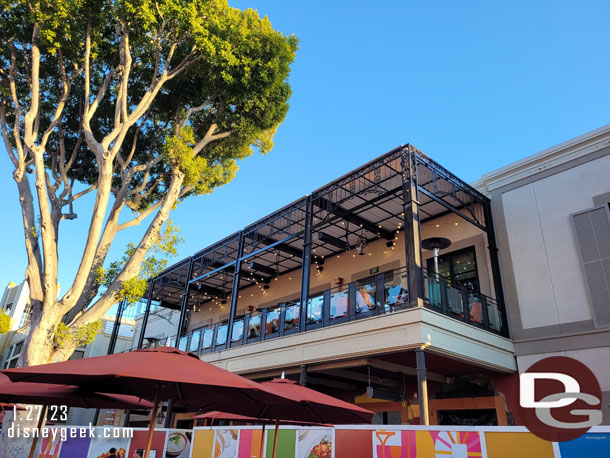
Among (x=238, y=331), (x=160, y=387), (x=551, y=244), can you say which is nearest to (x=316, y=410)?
(x=160, y=387)

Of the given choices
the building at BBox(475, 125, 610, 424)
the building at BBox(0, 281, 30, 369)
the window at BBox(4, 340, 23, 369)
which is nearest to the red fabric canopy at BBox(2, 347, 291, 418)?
the building at BBox(475, 125, 610, 424)

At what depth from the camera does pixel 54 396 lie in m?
5.88

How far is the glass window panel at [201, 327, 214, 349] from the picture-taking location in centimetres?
1454

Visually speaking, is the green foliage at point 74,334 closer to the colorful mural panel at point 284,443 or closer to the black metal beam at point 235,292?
the colorful mural panel at point 284,443

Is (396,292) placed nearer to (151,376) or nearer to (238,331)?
(238,331)

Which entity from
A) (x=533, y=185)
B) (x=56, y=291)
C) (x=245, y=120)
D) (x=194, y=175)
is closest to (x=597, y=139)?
(x=533, y=185)

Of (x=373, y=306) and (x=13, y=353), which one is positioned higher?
(x=13, y=353)

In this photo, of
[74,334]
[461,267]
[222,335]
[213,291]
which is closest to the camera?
[74,334]

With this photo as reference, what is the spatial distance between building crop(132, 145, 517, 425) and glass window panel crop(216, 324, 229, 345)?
0.11 ft

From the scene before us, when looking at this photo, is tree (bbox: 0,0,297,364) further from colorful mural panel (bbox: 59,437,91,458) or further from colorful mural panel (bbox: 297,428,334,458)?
colorful mural panel (bbox: 297,428,334,458)

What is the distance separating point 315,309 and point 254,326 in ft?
8.77

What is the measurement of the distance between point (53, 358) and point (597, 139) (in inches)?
533

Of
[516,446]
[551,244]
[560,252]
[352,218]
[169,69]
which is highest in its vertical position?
[169,69]

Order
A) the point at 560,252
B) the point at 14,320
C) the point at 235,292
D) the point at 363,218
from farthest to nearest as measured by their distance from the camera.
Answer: the point at 14,320 < the point at 363,218 < the point at 235,292 < the point at 560,252
